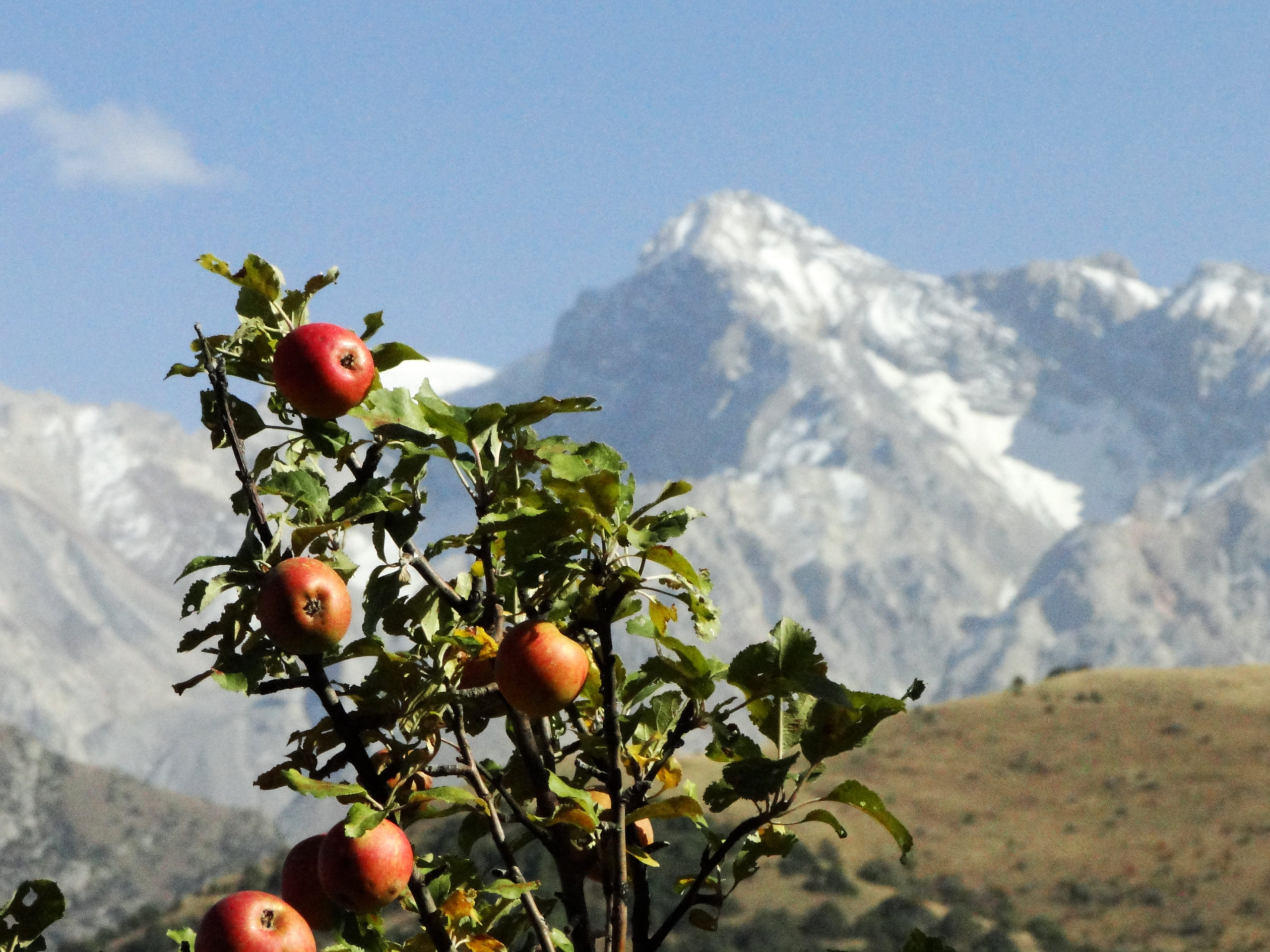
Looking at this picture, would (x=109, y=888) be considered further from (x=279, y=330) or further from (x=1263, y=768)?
(x=279, y=330)

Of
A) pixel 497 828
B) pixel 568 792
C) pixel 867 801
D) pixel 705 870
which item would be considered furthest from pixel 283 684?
pixel 867 801

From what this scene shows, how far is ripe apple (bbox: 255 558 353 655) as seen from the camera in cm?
292

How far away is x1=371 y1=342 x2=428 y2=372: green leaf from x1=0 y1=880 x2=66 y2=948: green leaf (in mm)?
1329

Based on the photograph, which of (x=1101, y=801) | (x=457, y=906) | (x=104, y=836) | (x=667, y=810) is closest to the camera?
(x=667, y=810)

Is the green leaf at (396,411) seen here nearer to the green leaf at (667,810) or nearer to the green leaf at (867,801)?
the green leaf at (667,810)

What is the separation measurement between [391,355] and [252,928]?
1.27 metres

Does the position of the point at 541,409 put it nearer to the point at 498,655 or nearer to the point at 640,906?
the point at 498,655

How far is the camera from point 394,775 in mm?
3301

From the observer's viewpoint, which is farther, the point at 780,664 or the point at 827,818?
the point at 827,818

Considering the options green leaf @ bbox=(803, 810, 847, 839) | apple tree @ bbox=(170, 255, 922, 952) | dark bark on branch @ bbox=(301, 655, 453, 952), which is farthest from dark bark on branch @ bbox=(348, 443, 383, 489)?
green leaf @ bbox=(803, 810, 847, 839)

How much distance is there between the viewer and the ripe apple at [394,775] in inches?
126

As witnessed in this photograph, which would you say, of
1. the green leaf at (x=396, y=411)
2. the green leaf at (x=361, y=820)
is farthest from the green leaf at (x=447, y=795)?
the green leaf at (x=396, y=411)

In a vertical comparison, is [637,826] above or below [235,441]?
below

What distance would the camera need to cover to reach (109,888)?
119 m
